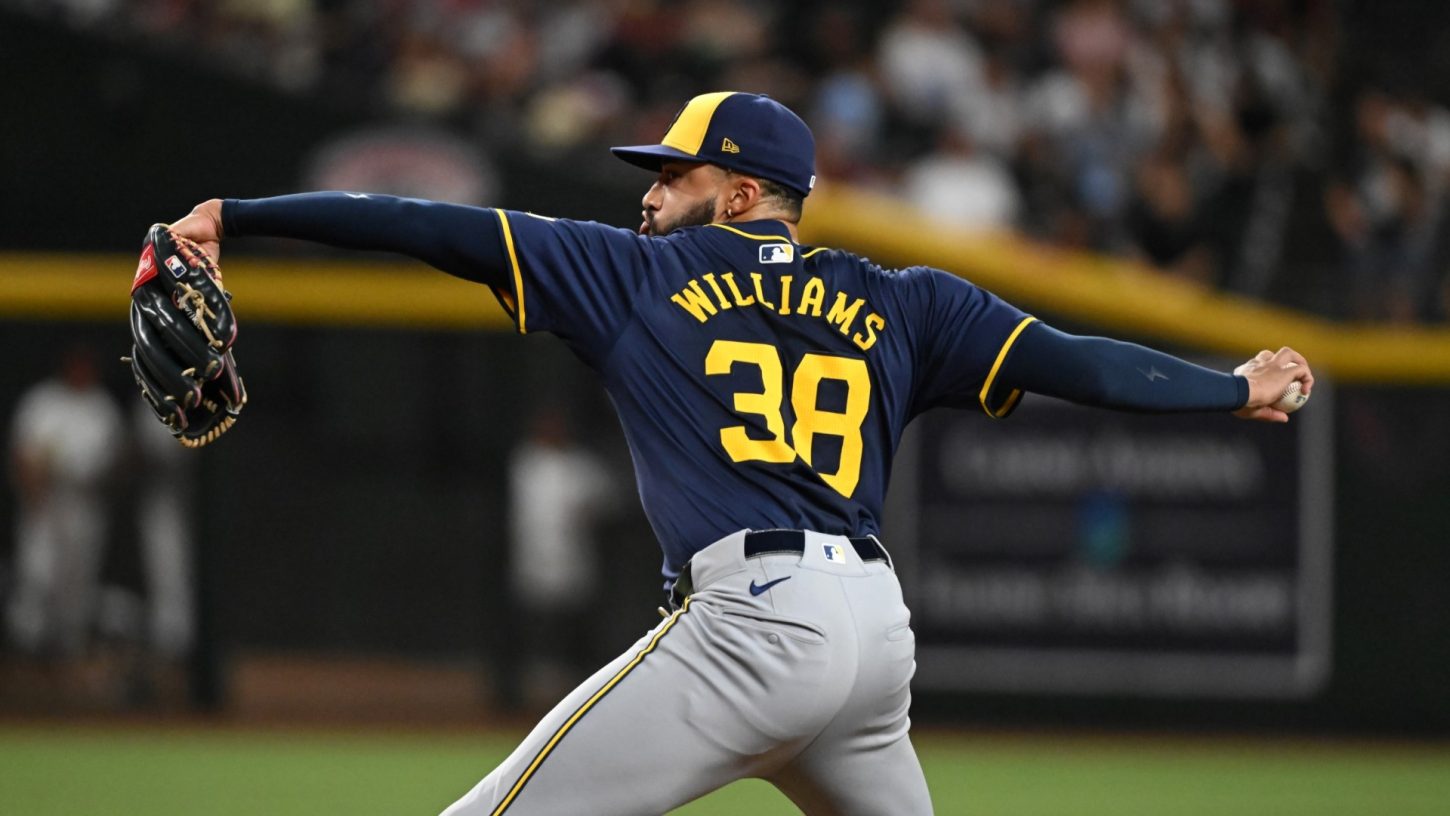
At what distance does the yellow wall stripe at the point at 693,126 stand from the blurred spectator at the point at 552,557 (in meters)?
7.28

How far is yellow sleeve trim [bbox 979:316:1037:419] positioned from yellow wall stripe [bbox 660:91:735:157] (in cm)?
70

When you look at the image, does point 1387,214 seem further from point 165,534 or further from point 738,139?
point 738,139

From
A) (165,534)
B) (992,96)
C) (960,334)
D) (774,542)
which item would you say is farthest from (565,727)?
(992,96)

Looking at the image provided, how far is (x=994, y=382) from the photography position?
372 cm

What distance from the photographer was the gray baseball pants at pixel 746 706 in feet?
10.6

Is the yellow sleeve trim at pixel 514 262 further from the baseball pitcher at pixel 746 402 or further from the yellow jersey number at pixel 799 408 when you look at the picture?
the yellow jersey number at pixel 799 408

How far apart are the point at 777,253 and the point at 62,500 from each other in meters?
8.02

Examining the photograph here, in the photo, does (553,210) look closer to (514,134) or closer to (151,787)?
(514,134)

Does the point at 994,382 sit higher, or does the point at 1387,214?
the point at 1387,214

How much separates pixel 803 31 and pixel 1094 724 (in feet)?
17.1

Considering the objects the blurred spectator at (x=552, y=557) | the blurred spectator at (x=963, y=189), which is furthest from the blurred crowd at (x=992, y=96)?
the blurred spectator at (x=552, y=557)

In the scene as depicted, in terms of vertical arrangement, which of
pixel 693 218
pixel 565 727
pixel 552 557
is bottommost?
pixel 552 557

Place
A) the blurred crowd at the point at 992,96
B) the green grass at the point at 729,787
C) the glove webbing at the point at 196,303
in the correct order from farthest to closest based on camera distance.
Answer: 1. the blurred crowd at the point at 992,96
2. the green grass at the point at 729,787
3. the glove webbing at the point at 196,303

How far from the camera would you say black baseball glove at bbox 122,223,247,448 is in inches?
134
